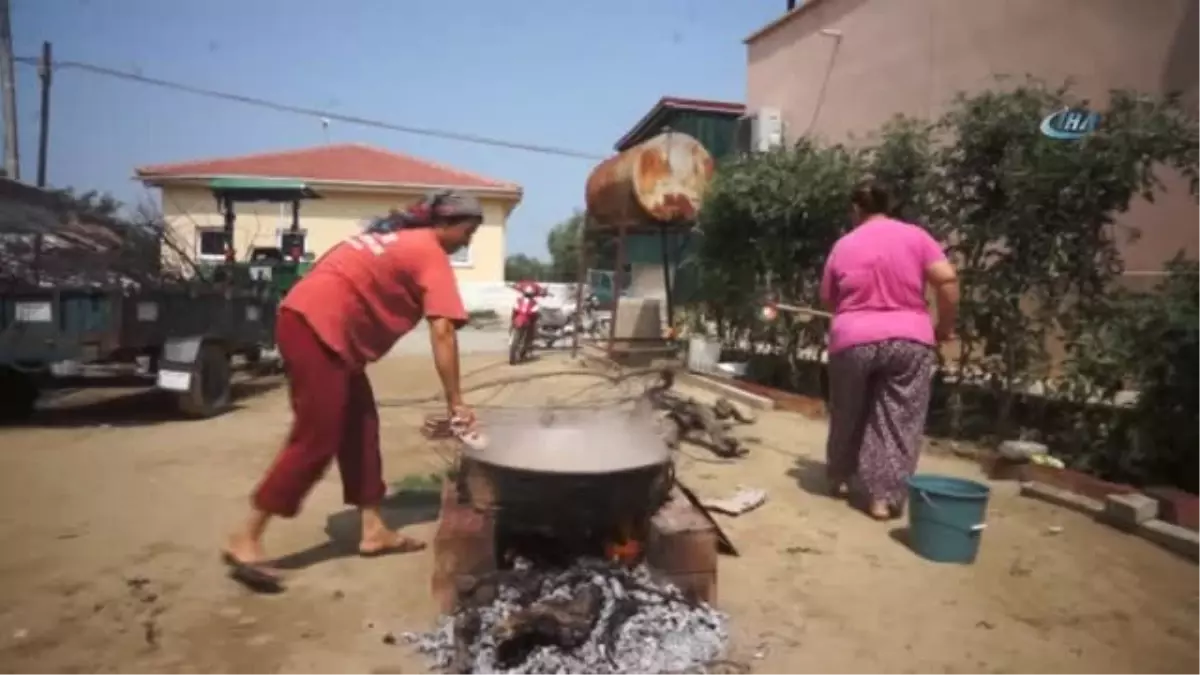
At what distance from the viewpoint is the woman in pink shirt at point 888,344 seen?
163 inches

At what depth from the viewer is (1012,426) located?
6086 mm

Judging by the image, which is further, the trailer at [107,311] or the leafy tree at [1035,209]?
the trailer at [107,311]

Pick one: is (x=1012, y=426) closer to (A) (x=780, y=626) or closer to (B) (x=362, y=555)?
(A) (x=780, y=626)

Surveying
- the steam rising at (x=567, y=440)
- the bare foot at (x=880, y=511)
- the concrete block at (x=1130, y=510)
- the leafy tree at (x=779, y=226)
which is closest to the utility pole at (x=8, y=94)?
the leafy tree at (x=779, y=226)

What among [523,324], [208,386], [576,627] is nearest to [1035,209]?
[576,627]

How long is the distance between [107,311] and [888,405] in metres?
5.70

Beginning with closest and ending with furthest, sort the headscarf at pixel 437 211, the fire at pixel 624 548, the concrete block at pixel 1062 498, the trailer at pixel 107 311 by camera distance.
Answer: the fire at pixel 624 548 → the headscarf at pixel 437 211 → the concrete block at pixel 1062 498 → the trailer at pixel 107 311

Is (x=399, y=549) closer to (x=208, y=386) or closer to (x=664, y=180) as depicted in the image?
(x=208, y=386)

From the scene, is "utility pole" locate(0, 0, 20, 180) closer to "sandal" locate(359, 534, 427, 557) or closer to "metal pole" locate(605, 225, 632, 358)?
"metal pole" locate(605, 225, 632, 358)

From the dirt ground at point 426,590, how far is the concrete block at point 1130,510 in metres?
0.09

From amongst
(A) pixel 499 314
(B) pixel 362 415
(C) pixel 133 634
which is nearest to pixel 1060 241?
(B) pixel 362 415

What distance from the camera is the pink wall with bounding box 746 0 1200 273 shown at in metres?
7.27

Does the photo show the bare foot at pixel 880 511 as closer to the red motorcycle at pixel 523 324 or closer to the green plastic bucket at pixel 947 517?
the green plastic bucket at pixel 947 517

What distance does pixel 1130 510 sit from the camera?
13.1 ft
